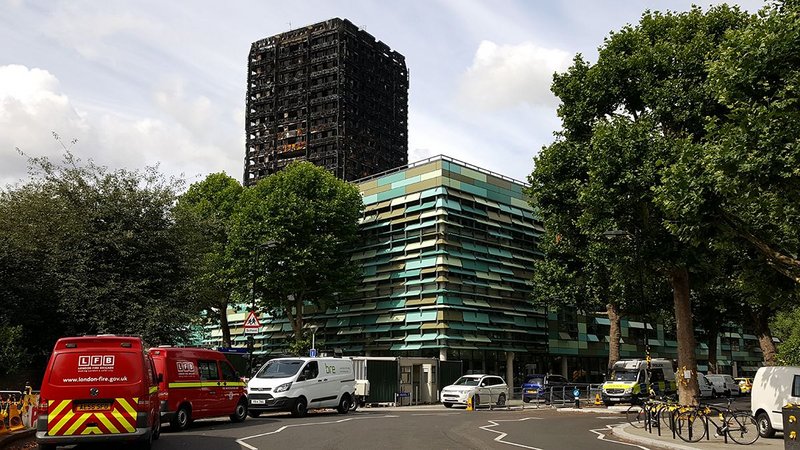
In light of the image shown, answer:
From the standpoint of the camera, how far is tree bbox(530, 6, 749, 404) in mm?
23594

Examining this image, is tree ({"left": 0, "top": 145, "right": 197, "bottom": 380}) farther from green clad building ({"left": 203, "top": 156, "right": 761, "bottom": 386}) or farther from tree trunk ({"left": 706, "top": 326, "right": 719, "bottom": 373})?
tree trunk ({"left": 706, "top": 326, "right": 719, "bottom": 373})

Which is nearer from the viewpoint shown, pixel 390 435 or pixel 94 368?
pixel 94 368

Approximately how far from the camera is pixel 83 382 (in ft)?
43.6

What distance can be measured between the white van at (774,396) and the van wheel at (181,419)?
15.3 meters

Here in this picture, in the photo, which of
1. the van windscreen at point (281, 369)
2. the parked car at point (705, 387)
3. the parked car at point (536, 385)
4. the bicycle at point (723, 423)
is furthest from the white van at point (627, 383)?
the van windscreen at point (281, 369)

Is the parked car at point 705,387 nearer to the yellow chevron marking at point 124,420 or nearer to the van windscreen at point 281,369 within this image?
the van windscreen at point 281,369

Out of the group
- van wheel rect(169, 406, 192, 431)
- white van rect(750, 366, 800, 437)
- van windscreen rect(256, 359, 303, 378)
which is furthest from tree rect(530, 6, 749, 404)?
van wheel rect(169, 406, 192, 431)

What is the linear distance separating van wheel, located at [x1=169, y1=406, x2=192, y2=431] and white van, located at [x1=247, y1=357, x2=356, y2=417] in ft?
16.5

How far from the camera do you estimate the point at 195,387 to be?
65.9 ft

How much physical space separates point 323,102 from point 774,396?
83760mm

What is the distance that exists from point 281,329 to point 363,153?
48111 millimetres

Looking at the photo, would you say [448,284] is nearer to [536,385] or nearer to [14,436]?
[536,385]

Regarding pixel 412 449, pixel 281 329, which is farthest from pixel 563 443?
pixel 281 329

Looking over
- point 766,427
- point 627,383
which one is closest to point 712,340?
point 627,383
